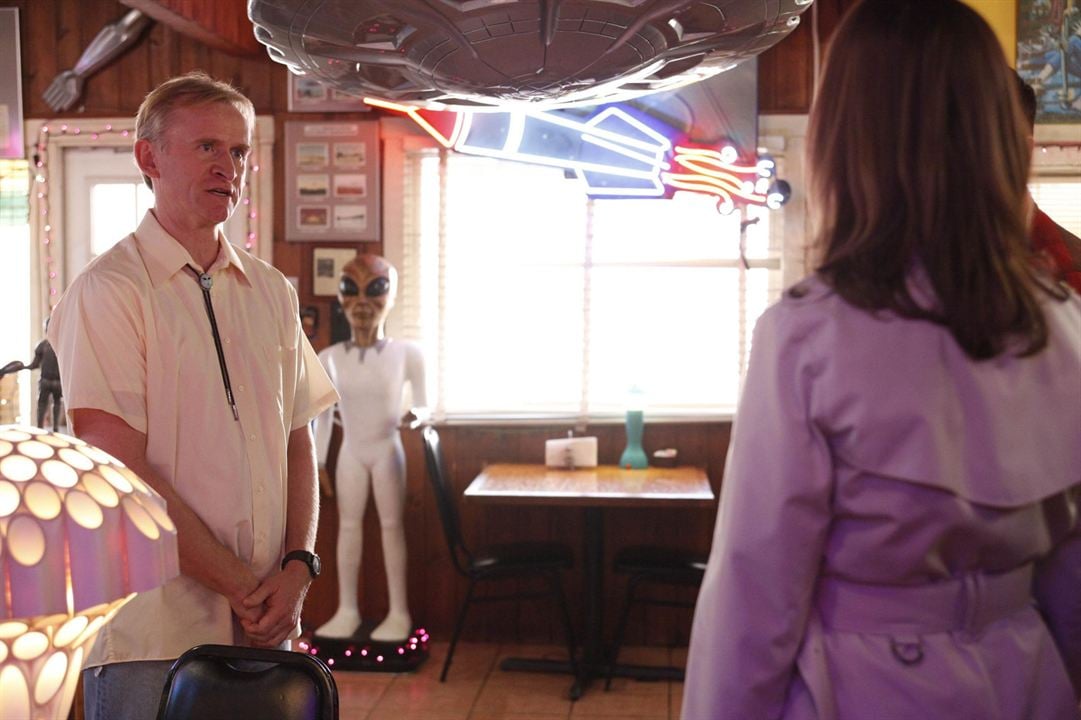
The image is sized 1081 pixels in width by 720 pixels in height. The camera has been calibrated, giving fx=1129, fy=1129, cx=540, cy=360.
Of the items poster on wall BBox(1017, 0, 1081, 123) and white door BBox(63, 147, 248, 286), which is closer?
poster on wall BBox(1017, 0, 1081, 123)

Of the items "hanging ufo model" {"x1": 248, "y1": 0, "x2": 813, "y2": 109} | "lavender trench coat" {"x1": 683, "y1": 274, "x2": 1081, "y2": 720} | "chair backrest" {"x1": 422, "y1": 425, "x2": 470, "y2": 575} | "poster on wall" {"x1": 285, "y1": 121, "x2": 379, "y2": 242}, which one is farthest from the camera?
"poster on wall" {"x1": 285, "y1": 121, "x2": 379, "y2": 242}

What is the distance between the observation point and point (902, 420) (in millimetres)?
1100

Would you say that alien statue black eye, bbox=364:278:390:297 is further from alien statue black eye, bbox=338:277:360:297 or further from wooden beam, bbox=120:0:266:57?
wooden beam, bbox=120:0:266:57

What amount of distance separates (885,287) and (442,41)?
49cm

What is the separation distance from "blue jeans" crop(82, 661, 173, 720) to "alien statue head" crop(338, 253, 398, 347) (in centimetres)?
Answer: 298

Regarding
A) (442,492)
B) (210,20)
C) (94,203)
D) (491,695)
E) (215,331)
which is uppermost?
(210,20)

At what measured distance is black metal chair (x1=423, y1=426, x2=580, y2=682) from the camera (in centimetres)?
446

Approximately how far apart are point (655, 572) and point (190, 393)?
9.42 feet

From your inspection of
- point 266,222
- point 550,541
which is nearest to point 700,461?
point 550,541

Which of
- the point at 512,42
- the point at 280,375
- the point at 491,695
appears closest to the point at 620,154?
the point at 491,695

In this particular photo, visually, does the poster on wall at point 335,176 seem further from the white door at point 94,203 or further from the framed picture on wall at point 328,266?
the white door at point 94,203

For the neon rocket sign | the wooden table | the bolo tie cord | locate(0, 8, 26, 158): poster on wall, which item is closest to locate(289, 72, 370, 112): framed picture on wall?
the neon rocket sign

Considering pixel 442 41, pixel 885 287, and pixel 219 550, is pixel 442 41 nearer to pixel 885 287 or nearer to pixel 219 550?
pixel 885 287

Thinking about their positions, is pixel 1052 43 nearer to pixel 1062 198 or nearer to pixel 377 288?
pixel 1062 198
